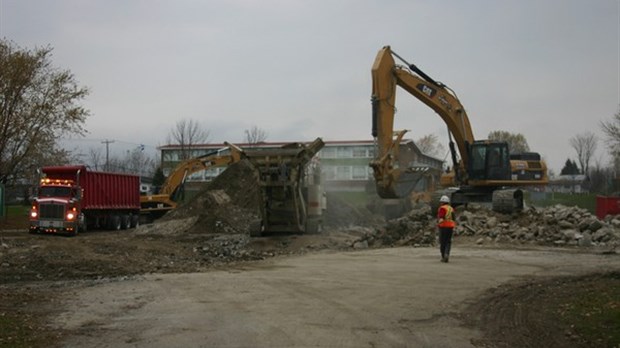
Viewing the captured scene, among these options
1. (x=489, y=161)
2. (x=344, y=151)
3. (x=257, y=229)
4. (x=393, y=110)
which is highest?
(x=344, y=151)

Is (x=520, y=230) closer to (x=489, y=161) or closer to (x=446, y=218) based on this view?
(x=489, y=161)

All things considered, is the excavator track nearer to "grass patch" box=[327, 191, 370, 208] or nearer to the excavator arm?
the excavator arm

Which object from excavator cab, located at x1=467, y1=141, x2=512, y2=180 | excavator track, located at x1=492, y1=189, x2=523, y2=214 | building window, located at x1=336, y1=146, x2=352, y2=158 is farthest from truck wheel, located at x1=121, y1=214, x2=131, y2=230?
building window, located at x1=336, y1=146, x2=352, y2=158

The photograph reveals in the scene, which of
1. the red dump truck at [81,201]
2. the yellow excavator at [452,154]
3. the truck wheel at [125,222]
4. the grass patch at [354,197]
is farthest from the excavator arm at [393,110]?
the truck wheel at [125,222]

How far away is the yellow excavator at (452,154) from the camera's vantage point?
23.2 metres

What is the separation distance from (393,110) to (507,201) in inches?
222

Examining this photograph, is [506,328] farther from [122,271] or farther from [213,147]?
[213,147]

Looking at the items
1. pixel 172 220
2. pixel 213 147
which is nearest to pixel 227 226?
pixel 172 220

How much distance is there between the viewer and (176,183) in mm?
38688

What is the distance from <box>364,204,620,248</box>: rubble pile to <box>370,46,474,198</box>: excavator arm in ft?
5.70

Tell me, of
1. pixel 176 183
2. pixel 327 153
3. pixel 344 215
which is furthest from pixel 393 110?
pixel 327 153

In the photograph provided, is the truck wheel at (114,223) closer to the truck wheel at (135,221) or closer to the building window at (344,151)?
the truck wheel at (135,221)

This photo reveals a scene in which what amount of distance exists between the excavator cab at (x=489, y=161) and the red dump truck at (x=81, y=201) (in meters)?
18.6

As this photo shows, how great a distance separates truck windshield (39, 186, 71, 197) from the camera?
2980 centimetres
